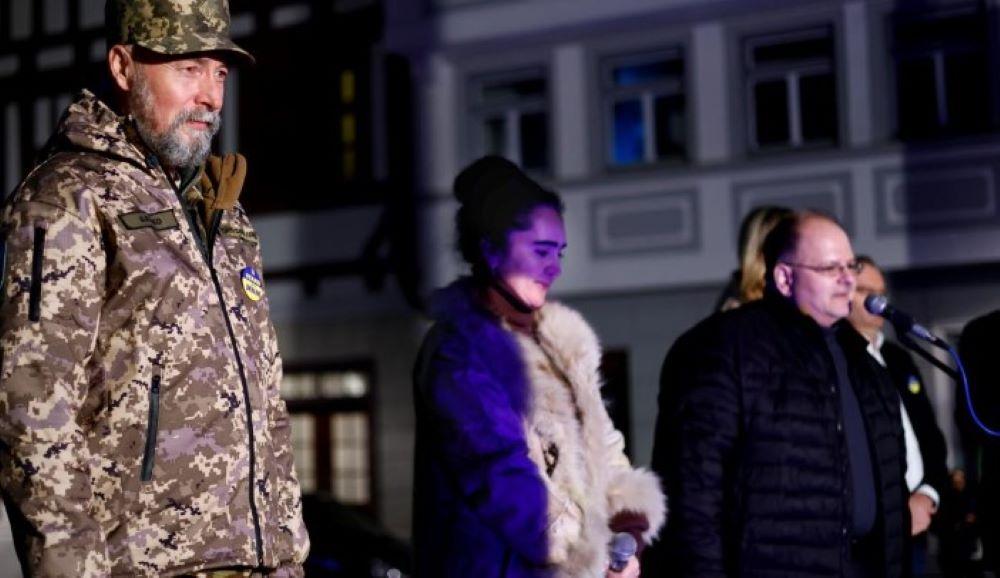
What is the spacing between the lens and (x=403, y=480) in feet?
63.7

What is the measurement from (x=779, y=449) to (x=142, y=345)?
8.99ft

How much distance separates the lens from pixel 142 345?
3080 millimetres

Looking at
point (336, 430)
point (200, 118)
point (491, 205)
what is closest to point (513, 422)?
point (491, 205)

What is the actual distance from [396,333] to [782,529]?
1466 centimetres

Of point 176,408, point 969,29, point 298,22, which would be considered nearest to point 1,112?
point 298,22

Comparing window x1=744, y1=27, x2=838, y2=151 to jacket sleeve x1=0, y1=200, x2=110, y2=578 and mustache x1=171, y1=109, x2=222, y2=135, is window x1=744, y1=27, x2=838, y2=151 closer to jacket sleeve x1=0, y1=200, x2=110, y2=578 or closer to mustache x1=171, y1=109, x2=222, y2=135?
mustache x1=171, y1=109, x2=222, y2=135

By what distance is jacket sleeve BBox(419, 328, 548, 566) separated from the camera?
4152 millimetres

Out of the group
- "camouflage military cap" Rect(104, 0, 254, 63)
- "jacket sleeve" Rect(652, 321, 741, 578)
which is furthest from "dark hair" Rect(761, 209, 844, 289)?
"camouflage military cap" Rect(104, 0, 254, 63)

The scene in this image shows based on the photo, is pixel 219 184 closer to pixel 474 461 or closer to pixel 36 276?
pixel 36 276

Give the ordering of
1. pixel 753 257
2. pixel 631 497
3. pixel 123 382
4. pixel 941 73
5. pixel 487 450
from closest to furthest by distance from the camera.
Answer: pixel 123 382, pixel 487 450, pixel 631 497, pixel 753 257, pixel 941 73

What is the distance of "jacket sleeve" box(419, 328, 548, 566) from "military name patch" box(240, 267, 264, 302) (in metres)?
0.89

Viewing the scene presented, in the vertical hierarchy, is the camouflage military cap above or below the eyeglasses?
above

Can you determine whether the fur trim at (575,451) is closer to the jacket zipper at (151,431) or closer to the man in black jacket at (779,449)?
the man in black jacket at (779,449)

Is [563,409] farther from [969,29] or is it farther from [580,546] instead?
[969,29]
